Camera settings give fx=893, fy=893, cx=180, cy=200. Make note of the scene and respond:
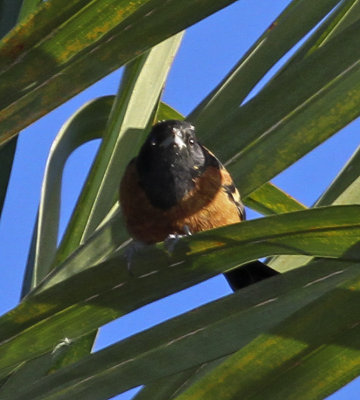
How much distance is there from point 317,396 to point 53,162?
937 millimetres

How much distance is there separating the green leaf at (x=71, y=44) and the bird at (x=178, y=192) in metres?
0.72

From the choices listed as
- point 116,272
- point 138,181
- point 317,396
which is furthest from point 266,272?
point 317,396

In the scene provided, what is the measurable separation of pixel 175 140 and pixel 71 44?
982 millimetres

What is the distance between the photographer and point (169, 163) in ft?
6.69

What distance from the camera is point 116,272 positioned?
1.02 meters

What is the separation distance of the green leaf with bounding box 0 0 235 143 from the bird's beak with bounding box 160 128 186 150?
92cm

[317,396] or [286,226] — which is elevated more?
[286,226]

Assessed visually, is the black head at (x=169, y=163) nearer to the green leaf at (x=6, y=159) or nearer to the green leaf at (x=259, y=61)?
the green leaf at (x=259, y=61)

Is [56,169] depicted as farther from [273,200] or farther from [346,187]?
[346,187]

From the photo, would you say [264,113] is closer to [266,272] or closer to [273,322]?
[273,322]

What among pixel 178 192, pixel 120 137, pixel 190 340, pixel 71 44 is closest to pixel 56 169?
pixel 120 137

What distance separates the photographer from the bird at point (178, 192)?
1.88m

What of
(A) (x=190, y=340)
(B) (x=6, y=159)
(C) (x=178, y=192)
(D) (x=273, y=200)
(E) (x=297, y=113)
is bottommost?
(A) (x=190, y=340)

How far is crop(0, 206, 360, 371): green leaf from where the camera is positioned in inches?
35.6
